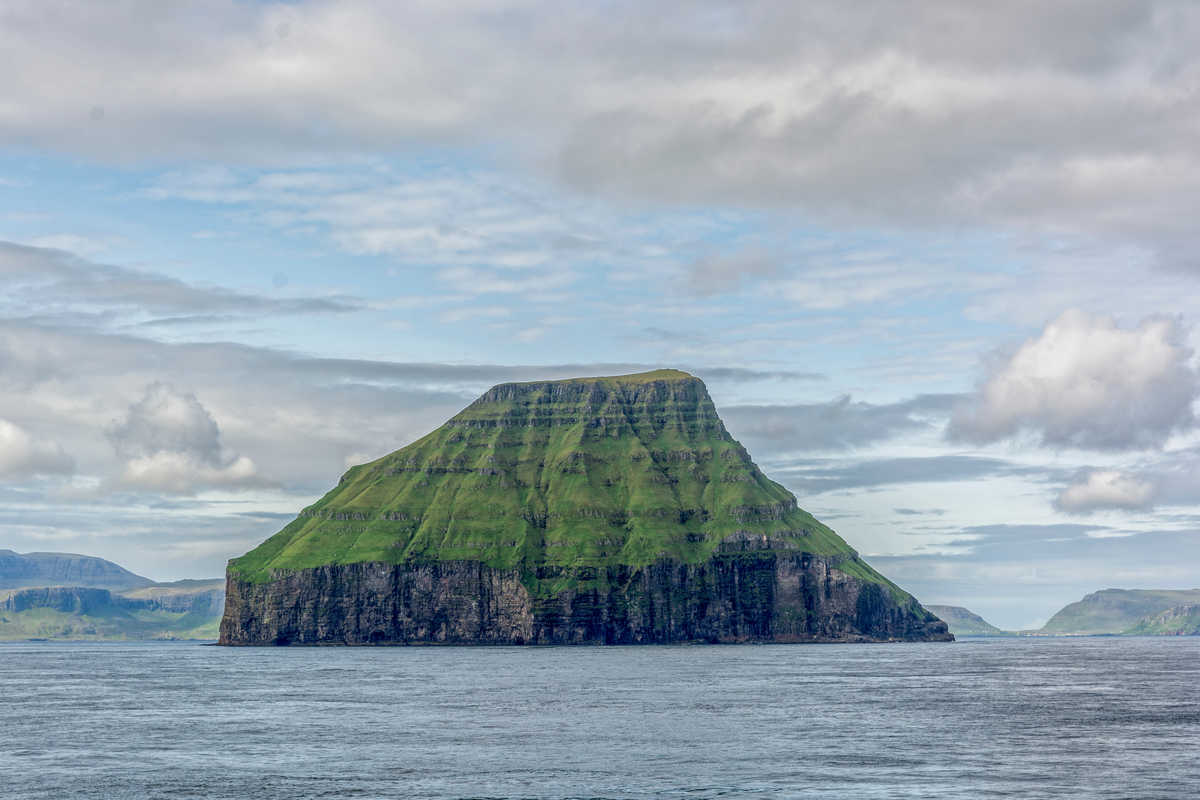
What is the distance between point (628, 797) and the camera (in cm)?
7012

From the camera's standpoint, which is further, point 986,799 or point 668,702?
point 668,702

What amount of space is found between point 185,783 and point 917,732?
59.5m

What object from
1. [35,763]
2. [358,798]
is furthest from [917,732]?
[35,763]

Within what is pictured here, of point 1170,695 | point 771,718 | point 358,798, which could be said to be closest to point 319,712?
point 771,718

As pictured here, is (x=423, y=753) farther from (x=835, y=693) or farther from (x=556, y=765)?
(x=835, y=693)

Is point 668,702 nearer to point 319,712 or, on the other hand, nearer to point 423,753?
point 319,712

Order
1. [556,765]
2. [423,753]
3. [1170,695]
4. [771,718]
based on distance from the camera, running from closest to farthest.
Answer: [556,765] → [423,753] → [771,718] → [1170,695]

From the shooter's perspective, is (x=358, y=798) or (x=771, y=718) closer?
(x=358, y=798)

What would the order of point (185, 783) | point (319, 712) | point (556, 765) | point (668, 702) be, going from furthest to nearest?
point (668, 702)
point (319, 712)
point (556, 765)
point (185, 783)

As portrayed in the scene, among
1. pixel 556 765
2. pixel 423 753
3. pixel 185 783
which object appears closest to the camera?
pixel 185 783

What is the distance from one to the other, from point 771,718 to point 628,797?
4953cm

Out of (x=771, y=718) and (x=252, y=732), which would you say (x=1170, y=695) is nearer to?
(x=771, y=718)

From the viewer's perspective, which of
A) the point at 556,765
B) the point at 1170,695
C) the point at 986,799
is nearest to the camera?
the point at 986,799

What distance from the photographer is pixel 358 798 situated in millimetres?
70812
